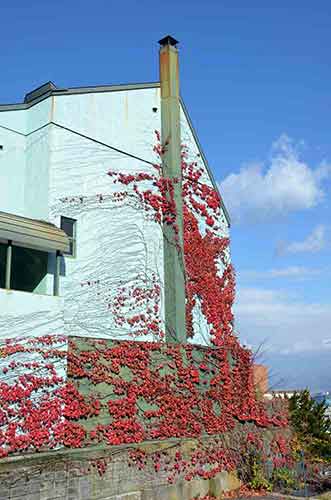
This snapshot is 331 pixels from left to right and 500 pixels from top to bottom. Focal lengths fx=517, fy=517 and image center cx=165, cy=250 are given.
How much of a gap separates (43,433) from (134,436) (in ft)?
7.18

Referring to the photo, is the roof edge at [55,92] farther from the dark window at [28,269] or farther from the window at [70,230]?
the dark window at [28,269]

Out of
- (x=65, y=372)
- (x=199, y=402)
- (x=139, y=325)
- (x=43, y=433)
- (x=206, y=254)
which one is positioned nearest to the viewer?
(x=43, y=433)

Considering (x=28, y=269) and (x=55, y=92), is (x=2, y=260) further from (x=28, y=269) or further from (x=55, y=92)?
(x=55, y=92)

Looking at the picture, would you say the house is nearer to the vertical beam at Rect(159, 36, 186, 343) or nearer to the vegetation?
the vertical beam at Rect(159, 36, 186, 343)

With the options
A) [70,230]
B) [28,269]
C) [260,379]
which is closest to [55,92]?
[70,230]

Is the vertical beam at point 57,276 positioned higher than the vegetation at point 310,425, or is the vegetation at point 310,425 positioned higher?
the vertical beam at point 57,276

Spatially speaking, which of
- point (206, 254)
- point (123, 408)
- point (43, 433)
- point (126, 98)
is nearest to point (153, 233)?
point (206, 254)

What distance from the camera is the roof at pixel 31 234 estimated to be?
9792 millimetres

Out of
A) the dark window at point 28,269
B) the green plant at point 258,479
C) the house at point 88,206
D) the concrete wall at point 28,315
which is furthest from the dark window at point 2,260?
the green plant at point 258,479

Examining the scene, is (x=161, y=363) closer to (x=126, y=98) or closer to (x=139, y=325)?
(x=139, y=325)

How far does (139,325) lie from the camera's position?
1302 cm

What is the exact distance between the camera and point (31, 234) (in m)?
10.2

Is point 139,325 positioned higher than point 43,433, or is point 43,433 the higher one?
point 139,325

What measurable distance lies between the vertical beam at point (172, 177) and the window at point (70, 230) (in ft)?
9.35
